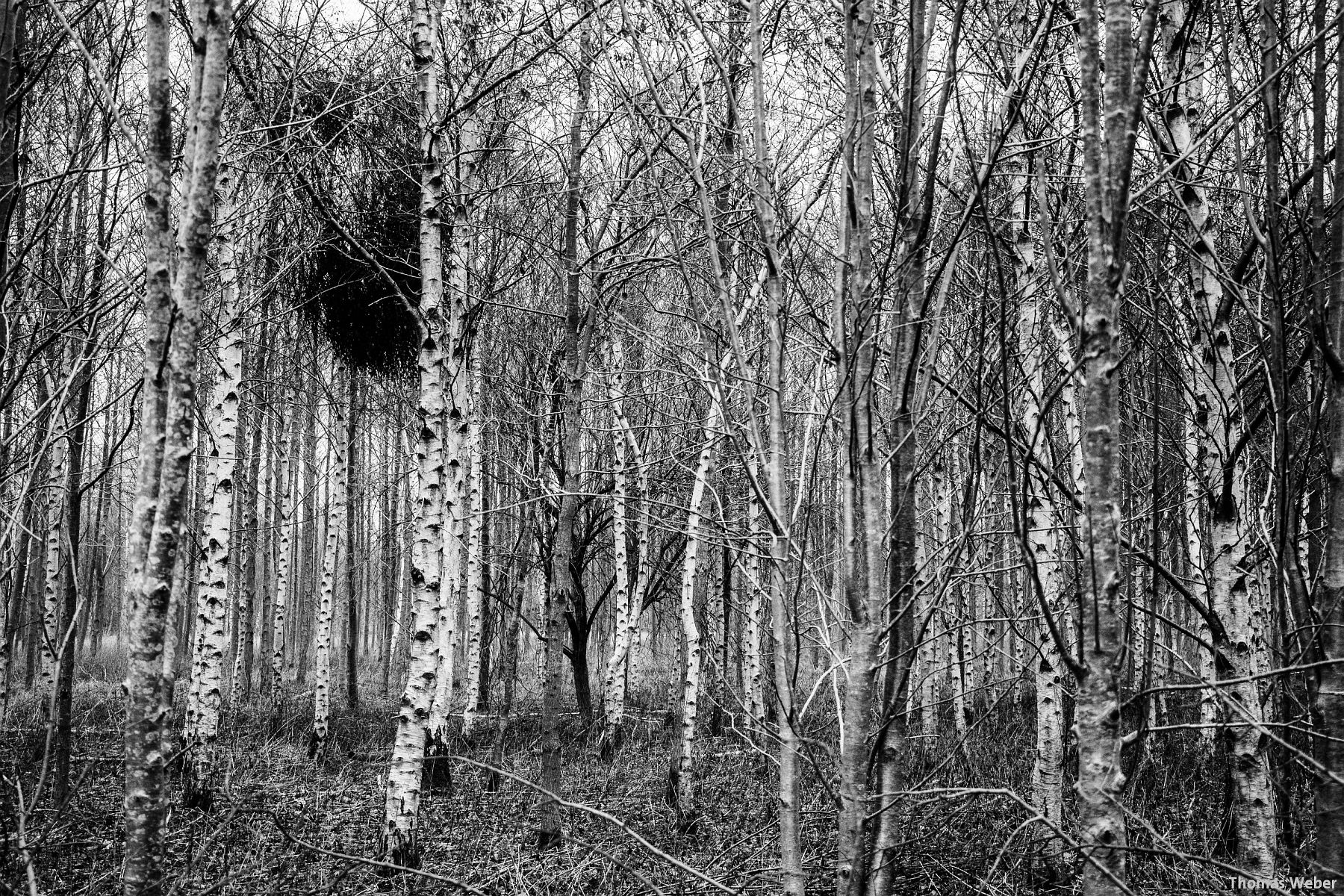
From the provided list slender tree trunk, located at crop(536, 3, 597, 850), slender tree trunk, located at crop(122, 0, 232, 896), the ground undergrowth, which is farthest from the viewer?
slender tree trunk, located at crop(536, 3, 597, 850)

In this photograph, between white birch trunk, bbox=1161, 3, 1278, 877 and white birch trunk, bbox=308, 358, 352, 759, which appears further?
white birch trunk, bbox=308, 358, 352, 759

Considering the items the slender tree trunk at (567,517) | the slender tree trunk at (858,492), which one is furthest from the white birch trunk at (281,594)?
the slender tree trunk at (858,492)

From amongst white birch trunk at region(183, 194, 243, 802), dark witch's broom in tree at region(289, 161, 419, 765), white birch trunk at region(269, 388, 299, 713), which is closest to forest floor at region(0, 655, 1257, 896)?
white birch trunk at region(183, 194, 243, 802)

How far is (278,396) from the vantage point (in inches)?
585

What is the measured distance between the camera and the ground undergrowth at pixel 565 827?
439 cm

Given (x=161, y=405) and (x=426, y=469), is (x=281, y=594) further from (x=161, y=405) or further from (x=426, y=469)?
(x=161, y=405)

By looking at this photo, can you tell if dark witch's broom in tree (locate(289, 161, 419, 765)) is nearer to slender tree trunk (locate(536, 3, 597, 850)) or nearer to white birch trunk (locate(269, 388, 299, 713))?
white birch trunk (locate(269, 388, 299, 713))

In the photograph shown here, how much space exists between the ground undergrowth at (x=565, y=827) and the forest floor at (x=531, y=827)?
2cm

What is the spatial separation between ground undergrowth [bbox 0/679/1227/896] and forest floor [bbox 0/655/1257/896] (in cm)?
2

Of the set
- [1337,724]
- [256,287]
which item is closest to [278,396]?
[256,287]

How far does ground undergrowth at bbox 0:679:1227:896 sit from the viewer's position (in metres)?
4.39

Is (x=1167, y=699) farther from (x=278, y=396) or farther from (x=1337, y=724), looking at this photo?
(x=278, y=396)

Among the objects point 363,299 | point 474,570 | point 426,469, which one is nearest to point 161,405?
point 426,469

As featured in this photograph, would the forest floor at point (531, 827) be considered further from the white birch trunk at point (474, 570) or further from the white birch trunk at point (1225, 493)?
the white birch trunk at point (474, 570)
